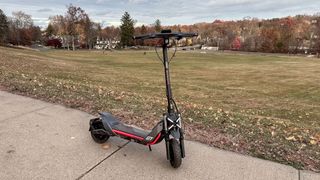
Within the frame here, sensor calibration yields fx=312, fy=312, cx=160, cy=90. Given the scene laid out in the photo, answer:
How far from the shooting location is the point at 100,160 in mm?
3660

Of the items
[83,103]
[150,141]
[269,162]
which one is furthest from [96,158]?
[83,103]

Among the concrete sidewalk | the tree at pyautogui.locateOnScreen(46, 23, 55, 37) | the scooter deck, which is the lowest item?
the concrete sidewalk

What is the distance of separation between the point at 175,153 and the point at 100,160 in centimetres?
94

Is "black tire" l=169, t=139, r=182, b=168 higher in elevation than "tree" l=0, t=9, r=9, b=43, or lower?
lower

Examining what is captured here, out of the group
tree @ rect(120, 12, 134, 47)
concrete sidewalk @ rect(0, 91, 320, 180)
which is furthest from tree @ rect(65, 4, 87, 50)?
concrete sidewalk @ rect(0, 91, 320, 180)

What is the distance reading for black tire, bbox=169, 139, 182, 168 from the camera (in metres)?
3.27

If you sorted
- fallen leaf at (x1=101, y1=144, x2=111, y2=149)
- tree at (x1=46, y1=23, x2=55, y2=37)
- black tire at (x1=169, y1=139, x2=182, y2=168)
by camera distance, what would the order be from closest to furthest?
black tire at (x1=169, y1=139, x2=182, y2=168)
fallen leaf at (x1=101, y1=144, x2=111, y2=149)
tree at (x1=46, y1=23, x2=55, y2=37)

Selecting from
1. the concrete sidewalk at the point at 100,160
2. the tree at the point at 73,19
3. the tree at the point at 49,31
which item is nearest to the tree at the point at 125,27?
the tree at the point at 73,19

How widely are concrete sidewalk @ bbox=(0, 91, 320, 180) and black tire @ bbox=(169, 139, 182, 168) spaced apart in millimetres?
106

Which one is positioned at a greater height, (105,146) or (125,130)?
(125,130)

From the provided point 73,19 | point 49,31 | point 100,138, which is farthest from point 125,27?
point 100,138

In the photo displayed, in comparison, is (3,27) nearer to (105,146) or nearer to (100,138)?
(100,138)

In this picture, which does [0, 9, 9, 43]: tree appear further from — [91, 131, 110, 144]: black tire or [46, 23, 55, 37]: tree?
[91, 131, 110, 144]: black tire

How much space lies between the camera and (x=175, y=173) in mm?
3389
